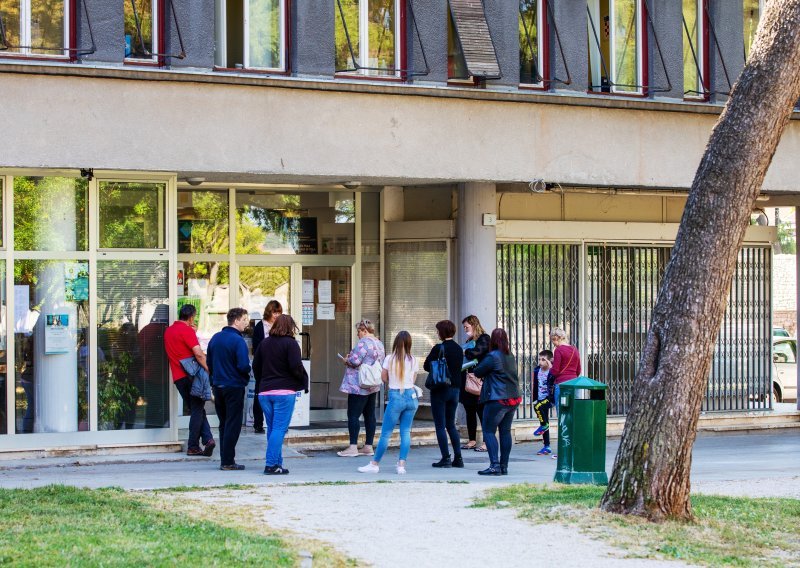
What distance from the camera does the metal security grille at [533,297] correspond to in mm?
19641

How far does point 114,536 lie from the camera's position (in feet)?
31.6

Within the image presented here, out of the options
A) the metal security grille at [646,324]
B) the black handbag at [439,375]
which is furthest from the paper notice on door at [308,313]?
the black handbag at [439,375]

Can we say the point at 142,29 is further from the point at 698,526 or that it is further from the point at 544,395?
the point at 698,526

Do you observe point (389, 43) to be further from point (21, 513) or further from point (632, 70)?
point (21, 513)

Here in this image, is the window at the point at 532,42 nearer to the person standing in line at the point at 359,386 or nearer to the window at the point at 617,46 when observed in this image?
the window at the point at 617,46

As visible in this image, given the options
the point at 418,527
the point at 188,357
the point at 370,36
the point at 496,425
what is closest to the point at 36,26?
the point at 188,357

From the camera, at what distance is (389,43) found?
17.8 m

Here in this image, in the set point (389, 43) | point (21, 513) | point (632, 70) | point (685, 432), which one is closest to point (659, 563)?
point (685, 432)

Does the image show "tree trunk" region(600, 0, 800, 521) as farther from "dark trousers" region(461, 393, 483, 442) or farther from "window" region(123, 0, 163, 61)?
"window" region(123, 0, 163, 61)

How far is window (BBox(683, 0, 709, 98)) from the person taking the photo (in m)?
20.0

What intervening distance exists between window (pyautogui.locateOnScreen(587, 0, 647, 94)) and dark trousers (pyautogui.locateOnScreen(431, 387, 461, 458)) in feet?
19.9

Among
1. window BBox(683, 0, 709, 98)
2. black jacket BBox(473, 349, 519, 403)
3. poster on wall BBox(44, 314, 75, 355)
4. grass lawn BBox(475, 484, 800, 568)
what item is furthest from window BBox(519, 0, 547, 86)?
grass lawn BBox(475, 484, 800, 568)

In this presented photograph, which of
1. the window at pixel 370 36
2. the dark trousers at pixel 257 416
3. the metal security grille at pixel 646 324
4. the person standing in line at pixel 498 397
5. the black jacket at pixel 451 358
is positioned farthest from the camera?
the metal security grille at pixel 646 324

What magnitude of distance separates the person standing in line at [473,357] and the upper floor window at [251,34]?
4.13 meters
